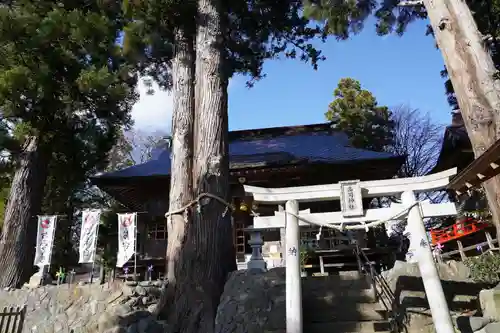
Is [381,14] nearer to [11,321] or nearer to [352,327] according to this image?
[352,327]

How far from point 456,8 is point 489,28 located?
5.66 m

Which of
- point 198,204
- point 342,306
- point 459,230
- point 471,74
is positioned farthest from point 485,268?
point 459,230

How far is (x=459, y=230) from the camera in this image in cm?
1126

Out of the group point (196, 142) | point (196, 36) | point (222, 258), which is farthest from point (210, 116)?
point (222, 258)

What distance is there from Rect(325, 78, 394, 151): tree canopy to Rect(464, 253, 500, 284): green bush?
11.9 metres

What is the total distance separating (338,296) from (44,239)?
23.0 feet

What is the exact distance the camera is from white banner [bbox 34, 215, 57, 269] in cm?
835

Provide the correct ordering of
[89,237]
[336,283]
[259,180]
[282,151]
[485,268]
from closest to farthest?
[336,283] → [485,268] → [89,237] → [259,180] → [282,151]

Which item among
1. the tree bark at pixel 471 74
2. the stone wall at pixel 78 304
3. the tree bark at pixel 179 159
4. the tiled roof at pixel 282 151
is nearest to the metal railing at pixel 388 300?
the tree bark at pixel 471 74

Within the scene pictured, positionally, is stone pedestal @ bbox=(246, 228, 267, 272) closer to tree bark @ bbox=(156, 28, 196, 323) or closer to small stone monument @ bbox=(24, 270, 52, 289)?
tree bark @ bbox=(156, 28, 196, 323)

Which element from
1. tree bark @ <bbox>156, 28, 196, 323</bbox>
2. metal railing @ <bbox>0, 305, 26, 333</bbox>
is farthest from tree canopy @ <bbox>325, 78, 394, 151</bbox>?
metal railing @ <bbox>0, 305, 26, 333</bbox>

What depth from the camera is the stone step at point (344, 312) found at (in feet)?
17.1

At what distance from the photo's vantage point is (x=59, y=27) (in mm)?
8531

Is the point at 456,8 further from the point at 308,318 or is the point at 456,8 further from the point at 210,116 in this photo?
the point at 308,318
